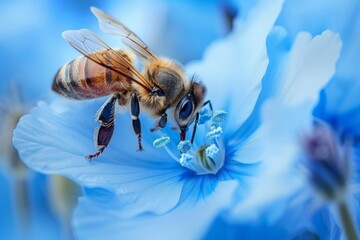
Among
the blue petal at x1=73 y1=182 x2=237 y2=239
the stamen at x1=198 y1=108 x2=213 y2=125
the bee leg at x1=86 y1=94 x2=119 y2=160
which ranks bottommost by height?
the blue petal at x1=73 y1=182 x2=237 y2=239

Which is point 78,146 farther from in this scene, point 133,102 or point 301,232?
point 301,232

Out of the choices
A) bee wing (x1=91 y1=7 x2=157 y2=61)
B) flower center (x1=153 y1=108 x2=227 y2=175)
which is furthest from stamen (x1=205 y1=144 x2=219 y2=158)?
bee wing (x1=91 y1=7 x2=157 y2=61)

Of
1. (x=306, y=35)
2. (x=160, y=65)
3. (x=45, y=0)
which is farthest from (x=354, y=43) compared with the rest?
(x=45, y=0)

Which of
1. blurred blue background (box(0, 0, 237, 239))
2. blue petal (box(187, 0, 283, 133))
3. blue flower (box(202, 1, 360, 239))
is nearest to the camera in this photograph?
blue flower (box(202, 1, 360, 239))

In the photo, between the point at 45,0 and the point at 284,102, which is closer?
the point at 284,102

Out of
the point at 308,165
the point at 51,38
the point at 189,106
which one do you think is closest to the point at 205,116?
the point at 189,106

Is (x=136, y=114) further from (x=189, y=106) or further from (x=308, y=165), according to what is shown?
(x=308, y=165)

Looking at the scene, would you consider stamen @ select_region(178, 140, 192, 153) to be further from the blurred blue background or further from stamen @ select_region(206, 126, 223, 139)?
the blurred blue background
